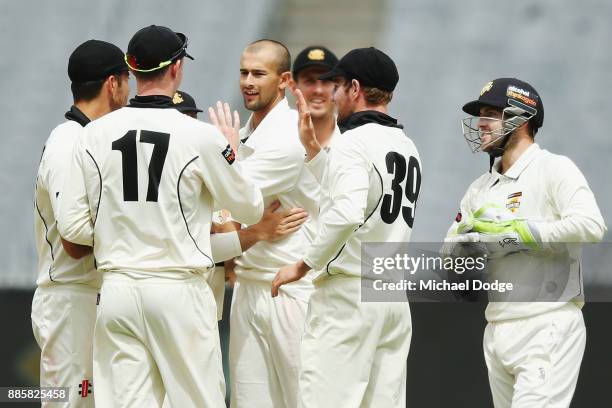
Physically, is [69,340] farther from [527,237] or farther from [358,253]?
[527,237]

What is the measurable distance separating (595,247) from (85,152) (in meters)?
3.88

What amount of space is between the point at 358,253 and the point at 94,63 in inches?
57.6

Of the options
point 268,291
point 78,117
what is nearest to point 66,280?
point 78,117

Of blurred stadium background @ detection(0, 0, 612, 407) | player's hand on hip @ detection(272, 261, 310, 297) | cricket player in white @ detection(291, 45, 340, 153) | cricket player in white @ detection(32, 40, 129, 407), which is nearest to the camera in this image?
player's hand on hip @ detection(272, 261, 310, 297)

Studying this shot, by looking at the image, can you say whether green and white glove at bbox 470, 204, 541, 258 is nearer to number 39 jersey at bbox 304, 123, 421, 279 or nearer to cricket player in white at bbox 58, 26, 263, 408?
number 39 jersey at bbox 304, 123, 421, 279

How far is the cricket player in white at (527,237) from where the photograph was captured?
4.73 meters

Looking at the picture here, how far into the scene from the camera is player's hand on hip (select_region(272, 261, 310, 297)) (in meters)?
4.70

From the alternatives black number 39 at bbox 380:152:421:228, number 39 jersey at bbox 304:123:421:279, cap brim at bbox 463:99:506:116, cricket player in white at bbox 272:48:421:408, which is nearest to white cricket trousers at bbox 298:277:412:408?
cricket player in white at bbox 272:48:421:408

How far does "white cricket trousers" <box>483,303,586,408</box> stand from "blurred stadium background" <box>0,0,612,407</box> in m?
2.34

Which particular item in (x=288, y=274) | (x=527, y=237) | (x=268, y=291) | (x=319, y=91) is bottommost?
(x=268, y=291)

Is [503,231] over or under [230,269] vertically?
over

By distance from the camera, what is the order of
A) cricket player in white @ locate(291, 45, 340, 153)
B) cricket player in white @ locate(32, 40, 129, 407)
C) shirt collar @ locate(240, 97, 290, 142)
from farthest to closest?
cricket player in white @ locate(291, 45, 340, 153)
shirt collar @ locate(240, 97, 290, 142)
cricket player in white @ locate(32, 40, 129, 407)

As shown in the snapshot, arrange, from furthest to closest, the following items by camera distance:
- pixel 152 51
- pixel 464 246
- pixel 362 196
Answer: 1. pixel 464 246
2. pixel 362 196
3. pixel 152 51

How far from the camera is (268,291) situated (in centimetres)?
521
